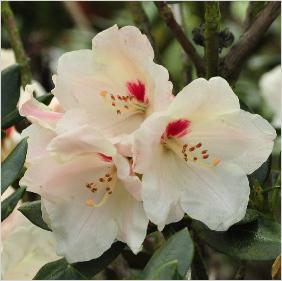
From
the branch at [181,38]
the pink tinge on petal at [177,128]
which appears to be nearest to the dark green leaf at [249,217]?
the pink tinge on petal at [177,128]

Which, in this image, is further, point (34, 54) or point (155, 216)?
point (34, 54)

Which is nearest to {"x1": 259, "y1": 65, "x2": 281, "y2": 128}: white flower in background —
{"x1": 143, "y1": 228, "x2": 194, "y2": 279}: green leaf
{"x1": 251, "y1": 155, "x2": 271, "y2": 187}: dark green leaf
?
{"x1": 251, "y1": 155, "x2": 271, "y2": 187}: dark green leaf

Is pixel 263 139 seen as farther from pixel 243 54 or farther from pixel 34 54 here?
pixel 34 54

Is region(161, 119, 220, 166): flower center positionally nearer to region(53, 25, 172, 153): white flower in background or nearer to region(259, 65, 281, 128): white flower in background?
region(53, 25, 172, 153): white flower in background

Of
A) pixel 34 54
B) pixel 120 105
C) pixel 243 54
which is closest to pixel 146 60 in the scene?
pixel 120 105

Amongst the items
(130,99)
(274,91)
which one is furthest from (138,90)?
(274,91)
